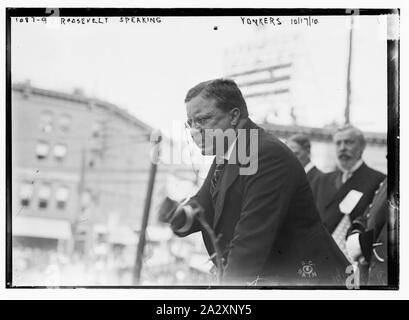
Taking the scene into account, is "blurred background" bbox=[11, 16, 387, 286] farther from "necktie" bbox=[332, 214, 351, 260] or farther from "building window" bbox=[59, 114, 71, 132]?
"necktie" bbox=[332, 214, 351, 260]

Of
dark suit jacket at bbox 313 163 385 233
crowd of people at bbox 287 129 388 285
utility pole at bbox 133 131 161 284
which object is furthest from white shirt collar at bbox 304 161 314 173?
utility pole at bbox 133 131 161 284

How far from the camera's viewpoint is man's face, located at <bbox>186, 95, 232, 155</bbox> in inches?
140

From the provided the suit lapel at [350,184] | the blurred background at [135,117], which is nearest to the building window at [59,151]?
the blurred background at [135,117]

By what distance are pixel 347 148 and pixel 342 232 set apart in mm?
569

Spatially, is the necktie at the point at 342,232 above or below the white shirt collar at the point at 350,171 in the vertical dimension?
below

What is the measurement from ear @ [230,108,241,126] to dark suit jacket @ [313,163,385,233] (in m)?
0.69

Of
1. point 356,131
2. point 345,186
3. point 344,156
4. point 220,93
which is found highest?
point 220,93

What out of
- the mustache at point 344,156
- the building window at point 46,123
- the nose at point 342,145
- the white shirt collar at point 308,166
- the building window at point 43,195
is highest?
the building window at point 46,123

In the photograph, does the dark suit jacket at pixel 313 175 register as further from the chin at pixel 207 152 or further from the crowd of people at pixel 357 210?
the chin at pixel 207 152

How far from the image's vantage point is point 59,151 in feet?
11.6

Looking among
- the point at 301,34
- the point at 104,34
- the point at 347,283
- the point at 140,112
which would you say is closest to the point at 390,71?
the point at 301,34

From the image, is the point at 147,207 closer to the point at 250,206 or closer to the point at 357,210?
the point at 250,206

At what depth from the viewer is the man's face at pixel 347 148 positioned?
360 centimetres

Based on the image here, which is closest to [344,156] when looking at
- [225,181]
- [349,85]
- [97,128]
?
[349,85]
